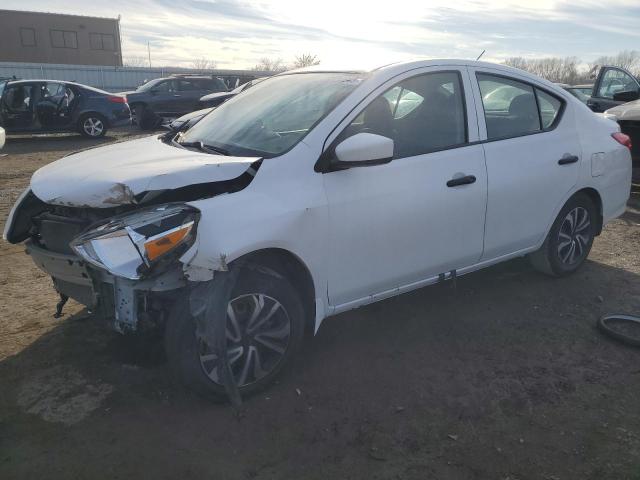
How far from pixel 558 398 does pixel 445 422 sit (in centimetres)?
72

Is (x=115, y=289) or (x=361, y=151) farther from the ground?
(x=361, y=151)

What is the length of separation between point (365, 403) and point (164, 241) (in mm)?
1391

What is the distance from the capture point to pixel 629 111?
743 cm

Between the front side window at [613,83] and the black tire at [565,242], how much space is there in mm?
4988

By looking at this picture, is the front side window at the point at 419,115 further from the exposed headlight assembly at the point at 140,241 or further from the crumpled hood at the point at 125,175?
the exposed headlight assembly at the point at 140,241

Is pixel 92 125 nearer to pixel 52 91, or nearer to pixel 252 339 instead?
pixel 52 91

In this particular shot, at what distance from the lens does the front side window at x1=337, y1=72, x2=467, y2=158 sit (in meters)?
3.40

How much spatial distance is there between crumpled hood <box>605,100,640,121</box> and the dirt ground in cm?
396

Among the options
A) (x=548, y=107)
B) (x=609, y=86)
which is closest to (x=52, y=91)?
(x=609, y=86)

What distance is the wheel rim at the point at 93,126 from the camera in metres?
15.2

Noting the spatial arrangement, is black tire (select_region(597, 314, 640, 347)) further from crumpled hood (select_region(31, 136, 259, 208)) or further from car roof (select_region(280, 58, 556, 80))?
crumpled hood (select_region(31, 136, 259, 208))

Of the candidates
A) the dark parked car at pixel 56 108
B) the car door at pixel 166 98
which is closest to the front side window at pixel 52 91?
the dark parked car at pixel 56 108

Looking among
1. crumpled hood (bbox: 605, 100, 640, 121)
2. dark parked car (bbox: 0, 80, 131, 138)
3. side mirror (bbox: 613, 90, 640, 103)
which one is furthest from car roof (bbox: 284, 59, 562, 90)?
dark parked car (bbox: 0, 80, 131, 138)

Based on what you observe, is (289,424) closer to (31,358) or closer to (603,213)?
(31,358)
